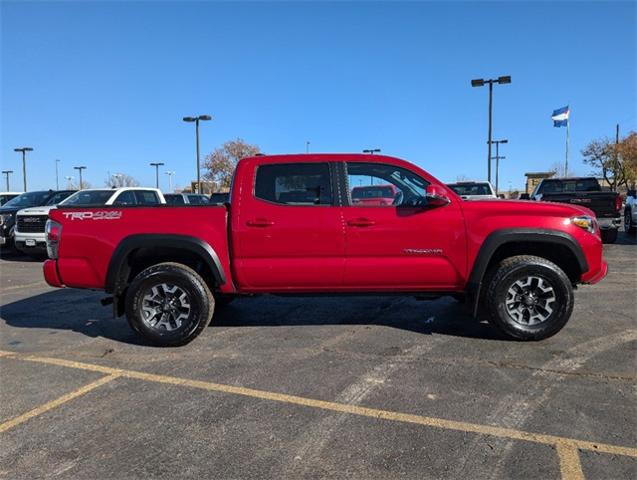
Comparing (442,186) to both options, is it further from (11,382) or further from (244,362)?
(11,382)

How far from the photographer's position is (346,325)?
5859 mm

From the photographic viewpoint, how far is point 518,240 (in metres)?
5.02

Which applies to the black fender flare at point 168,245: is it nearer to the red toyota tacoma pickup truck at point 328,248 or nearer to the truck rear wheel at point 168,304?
the red toyota tacoma pickup truck at point 328,248

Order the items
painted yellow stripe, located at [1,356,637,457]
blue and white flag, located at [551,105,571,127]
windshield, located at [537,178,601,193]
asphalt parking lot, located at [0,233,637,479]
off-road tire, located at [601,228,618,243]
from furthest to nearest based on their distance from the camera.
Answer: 1. blue and white flag, located at [551,105,571,127]
2. windshield, located at [537,178,601,193]
3. off-road tire, located at [601,228,618,243]
4. painted yellow stripe, located at [1,356,637,457]
5. asphalt parking lot, located at [0,233,637,479]

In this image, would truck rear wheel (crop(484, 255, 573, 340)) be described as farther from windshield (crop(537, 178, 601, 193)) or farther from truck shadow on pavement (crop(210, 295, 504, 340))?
windshield (crop(537, 178, 601, 193))

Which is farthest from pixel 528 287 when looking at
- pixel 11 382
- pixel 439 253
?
pixel 11 382

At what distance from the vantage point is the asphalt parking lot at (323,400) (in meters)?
2.93

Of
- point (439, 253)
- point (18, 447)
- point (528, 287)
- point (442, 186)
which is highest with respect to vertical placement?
point (442, 186)

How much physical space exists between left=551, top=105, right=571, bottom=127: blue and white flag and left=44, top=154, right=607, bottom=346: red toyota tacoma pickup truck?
3752 centimetres

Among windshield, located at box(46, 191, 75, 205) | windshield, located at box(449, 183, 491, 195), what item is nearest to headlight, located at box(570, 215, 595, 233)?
windshield, located at box(449, 183, 491, 195)

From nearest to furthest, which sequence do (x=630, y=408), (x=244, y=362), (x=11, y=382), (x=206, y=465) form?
(x=206, y=465) < (x=630, y=408) < (x=11, y=382) < (x=244, y=362)

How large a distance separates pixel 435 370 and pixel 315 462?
5.84 ft

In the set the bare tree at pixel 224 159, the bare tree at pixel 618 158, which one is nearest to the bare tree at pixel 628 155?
the bare tree at pixel 618 158

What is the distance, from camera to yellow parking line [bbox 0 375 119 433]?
3494 millimetres
